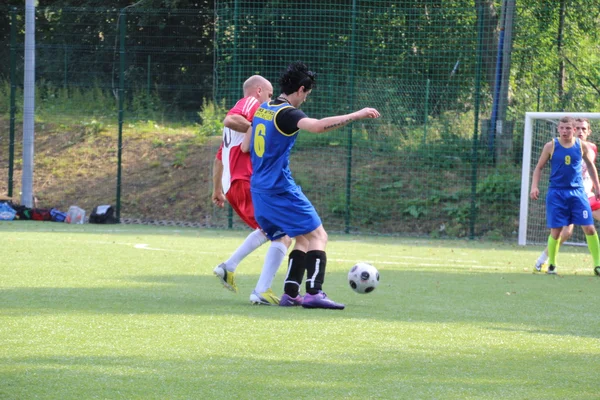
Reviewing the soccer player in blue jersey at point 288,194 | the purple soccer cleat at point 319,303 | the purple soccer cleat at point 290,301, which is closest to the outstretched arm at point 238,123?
the soccer player in blue jersey at point 288,194

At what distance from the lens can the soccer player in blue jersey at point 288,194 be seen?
22.2ft

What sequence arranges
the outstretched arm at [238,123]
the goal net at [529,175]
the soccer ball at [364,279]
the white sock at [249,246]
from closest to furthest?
the soccer ball at [364,279] < the outstretched arm at [238,123] < the white sock at [249,246] < the goal net at [529,175]

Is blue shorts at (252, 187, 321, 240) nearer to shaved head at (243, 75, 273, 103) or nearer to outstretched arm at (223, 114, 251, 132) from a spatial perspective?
outstretched arm at (223, 114, 251, 132)

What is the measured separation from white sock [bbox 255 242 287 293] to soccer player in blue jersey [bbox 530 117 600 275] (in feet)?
14.6

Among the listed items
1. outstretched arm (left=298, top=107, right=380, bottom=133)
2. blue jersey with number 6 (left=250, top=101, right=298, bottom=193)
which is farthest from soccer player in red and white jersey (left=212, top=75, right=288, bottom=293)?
outstretched arm (left=298, top=107, right=380, bottom=133)

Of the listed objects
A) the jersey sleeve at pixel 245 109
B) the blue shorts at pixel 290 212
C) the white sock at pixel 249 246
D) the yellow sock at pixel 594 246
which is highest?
the jersey sleeve at pixel 245 109

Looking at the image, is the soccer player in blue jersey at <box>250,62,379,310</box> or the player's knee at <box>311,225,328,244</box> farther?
the player's knee at <box>311,225,328,244</box>

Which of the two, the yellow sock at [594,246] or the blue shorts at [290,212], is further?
the yellow sock at [594,246]

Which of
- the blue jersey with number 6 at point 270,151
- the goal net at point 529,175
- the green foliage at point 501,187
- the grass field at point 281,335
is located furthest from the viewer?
the green foliage at point 501,187

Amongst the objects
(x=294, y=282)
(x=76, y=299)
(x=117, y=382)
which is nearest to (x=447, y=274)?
(x=294, y=282)

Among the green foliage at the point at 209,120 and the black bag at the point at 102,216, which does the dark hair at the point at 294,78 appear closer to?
the black bag at the point at 102,216

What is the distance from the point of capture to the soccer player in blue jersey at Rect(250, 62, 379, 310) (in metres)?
6.77

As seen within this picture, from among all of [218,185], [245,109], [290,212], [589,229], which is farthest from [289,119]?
[589,229]

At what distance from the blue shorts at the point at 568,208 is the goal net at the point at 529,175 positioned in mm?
3989
